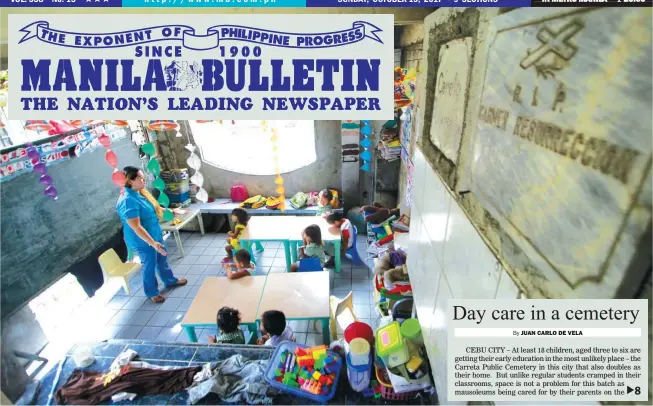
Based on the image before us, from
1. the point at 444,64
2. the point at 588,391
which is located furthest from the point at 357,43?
the point at 588,391

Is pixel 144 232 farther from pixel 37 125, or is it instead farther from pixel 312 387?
pixel 312 387

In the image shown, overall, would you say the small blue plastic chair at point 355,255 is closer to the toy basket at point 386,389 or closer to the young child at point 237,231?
the young child at point 237,231

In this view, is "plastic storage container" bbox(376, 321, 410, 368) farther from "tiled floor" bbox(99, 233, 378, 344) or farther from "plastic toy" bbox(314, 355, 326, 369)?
"tiled floor" bbox(99, 233, 378, 344)

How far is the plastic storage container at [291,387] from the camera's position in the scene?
2141mm

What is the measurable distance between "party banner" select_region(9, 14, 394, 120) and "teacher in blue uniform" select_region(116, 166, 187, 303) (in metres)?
2.43

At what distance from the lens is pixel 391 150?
449 centimetres

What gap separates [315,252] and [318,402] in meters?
1.95

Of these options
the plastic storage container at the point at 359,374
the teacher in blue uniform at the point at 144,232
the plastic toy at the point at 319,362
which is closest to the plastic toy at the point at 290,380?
the plastic toy at the point at 319,362

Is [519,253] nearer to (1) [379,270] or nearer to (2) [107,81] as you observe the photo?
(2) [107,81]

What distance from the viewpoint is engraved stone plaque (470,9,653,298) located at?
1.56 feet

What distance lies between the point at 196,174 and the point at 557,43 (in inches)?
220

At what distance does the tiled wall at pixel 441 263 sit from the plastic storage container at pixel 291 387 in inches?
34.7

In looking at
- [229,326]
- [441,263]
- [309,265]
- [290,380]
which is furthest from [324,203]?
[441,263]

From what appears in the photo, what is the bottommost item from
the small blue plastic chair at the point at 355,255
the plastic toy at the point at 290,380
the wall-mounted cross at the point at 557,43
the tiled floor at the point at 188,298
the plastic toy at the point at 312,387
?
the tiled floor at the point at 188,298
